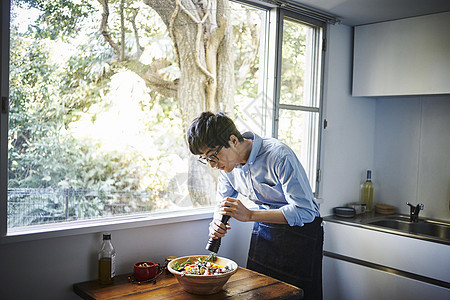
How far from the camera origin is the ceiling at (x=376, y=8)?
2.90 metres

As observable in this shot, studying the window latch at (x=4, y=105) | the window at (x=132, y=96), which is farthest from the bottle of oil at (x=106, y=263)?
the window latch at (x=4, y=105)

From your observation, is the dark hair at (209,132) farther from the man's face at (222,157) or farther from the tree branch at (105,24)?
the tree branch at (105,24)

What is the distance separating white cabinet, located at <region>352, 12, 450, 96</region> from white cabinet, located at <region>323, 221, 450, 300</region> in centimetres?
107

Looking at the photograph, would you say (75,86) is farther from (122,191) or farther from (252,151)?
(252,151)

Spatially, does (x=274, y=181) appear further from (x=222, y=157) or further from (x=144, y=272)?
(x=144, y=272)

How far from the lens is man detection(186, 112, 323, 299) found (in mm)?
2135

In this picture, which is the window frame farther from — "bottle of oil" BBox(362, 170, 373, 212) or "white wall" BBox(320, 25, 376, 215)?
"bottle of oil" BBox(362, 170, 373, 212)

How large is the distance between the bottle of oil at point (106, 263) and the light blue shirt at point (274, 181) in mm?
666

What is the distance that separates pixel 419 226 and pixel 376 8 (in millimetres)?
1587

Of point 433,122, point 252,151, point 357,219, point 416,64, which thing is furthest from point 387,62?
point 252,151

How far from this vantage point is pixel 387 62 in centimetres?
334

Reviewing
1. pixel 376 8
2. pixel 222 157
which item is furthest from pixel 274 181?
pixel 376 8

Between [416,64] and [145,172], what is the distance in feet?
6.72

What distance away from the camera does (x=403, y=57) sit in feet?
10.7
